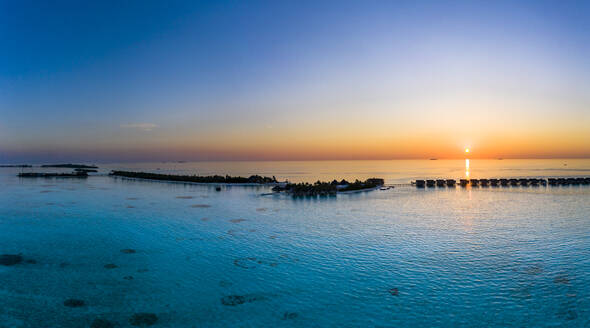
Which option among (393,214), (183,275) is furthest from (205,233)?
(393,214)

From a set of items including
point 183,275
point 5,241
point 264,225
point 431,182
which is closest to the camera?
point 183,275

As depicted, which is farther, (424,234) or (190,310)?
(424,234)

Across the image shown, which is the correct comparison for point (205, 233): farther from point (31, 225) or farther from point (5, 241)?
point (31, 225)

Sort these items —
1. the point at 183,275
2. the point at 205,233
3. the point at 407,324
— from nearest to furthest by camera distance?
the point at 407,324
the point at 183,275
the point at 205,233

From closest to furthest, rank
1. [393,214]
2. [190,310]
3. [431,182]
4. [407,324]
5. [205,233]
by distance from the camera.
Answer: [407,324] < [190,310] < [205,233] < [393,214] < [431,182]

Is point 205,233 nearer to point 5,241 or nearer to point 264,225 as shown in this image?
point 264,225

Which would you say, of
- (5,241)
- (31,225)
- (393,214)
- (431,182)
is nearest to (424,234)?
(393,214)
